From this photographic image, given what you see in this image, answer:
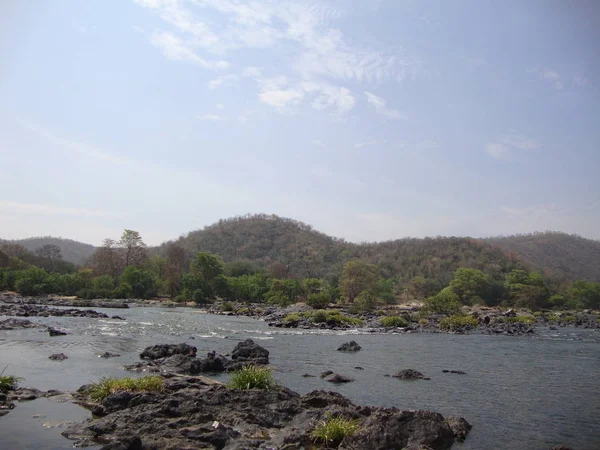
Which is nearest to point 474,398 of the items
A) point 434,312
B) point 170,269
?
point 434,312

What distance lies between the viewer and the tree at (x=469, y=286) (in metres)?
110

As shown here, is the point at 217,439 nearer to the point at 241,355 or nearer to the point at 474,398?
the point at 474,398

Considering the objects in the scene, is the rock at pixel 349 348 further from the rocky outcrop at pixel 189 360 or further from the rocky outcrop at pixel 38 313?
the rocky outcrop at pixel 38 313

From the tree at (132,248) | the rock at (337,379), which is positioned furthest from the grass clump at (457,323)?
the tree at (132,248)

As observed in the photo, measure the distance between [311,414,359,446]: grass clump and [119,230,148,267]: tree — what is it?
5004 inches

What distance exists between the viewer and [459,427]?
14281 millimetres

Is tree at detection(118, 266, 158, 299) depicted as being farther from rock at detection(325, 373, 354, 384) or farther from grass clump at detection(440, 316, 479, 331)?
rock at detection(325, 373, 354, 384)

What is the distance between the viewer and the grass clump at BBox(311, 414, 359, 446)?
12.5 metres

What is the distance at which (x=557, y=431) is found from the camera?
49.8 ft

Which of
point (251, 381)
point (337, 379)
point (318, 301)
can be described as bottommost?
point (337, 379)

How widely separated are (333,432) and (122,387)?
7973 millimetres

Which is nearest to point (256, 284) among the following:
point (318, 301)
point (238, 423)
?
point (318, 301)

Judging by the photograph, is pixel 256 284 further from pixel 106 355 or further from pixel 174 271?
pixel 106 355

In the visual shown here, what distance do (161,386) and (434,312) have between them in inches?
2432
